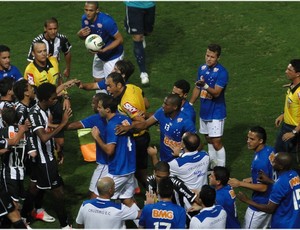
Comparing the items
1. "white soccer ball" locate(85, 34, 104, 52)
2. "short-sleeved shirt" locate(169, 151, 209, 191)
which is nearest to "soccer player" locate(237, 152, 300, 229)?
"short-sleeved shirt" locate(169, 151, 209, 191)

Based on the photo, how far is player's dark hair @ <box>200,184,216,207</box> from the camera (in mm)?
9633

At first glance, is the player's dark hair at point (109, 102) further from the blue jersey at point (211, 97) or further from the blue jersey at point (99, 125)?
the blue jersey at point (211, 97)

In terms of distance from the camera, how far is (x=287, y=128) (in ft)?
42.2

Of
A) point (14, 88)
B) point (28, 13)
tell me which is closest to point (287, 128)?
point (14, 88)

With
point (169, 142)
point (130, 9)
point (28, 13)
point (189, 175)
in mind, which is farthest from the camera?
point (28, 13)

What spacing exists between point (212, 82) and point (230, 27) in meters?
6.28

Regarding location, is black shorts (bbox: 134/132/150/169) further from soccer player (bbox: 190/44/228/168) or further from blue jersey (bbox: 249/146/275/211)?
blue jersey (bbox: 249/146/275/211)

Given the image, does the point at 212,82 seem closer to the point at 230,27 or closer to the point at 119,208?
the point at 119,208

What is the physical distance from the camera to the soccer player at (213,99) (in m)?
13.2

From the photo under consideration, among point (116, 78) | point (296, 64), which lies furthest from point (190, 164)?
point (296, 64)

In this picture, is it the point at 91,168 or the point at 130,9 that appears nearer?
the point at 91,168

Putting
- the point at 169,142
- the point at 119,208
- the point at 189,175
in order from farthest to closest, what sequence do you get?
the point at 169,142 → the point at 189,175 → the point at 119,208

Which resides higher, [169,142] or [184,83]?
[184,83]

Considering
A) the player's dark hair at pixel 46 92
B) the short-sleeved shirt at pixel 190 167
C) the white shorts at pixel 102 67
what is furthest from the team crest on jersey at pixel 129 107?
the white shorts at pixel 102 67
